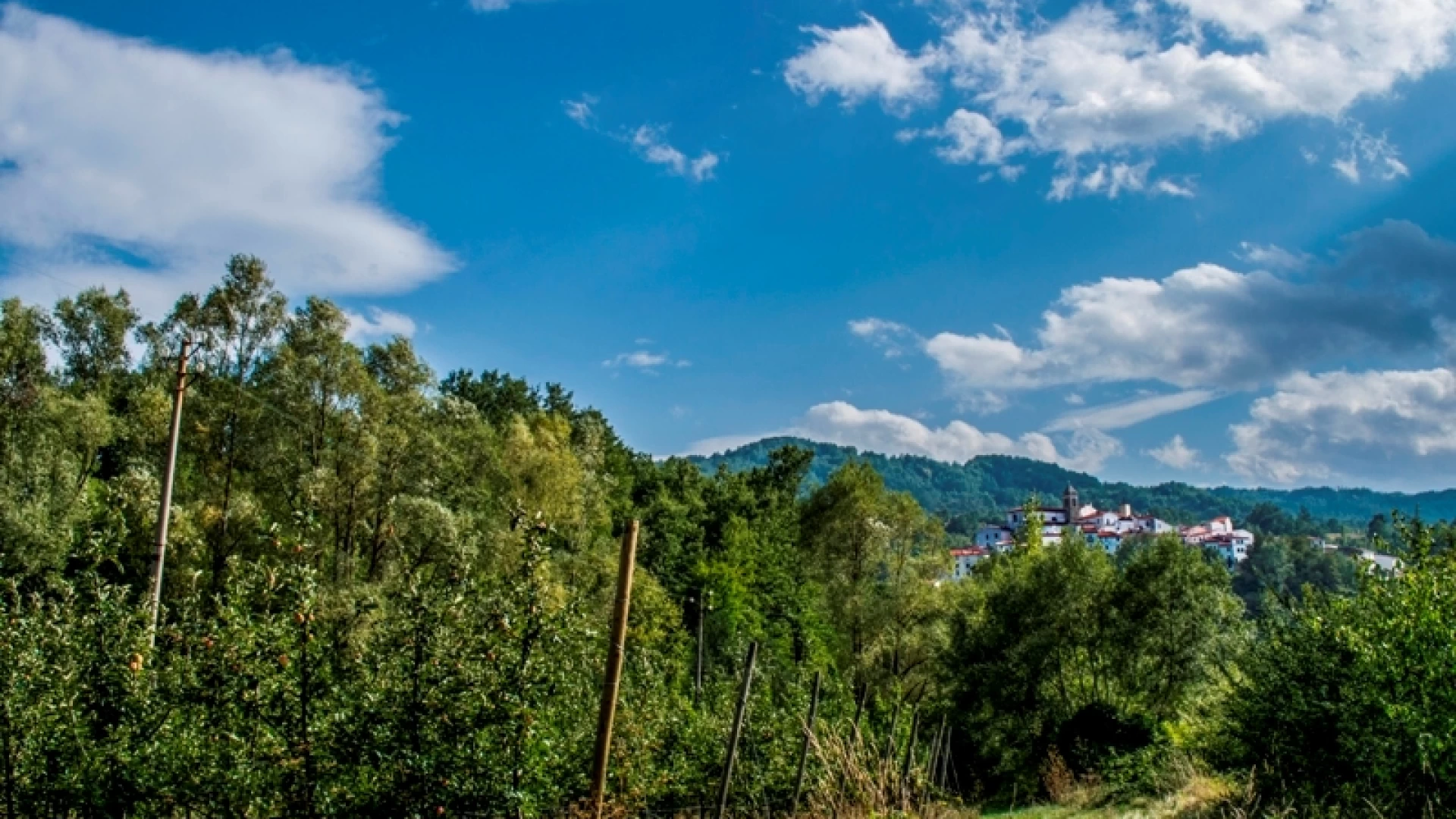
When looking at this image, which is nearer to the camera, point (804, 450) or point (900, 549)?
point (900, 549)

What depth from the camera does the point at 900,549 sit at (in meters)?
41.8

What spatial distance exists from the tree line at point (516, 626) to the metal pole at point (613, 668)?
560mm

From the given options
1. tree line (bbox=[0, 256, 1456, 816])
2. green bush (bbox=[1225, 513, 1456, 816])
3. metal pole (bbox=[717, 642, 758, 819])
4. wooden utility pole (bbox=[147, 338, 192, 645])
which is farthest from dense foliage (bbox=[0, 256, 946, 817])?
green bush (bbox=[1225, 513, 1456, 816])

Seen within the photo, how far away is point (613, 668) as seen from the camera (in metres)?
7.50

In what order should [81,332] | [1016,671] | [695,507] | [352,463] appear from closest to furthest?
[352,463], [1016,671], [81,332], [695,507]

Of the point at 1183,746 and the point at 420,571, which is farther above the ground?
the point at 420,571

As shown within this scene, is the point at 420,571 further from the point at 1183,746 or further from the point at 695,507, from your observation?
the point at 695,507

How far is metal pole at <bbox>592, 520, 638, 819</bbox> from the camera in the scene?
737cm

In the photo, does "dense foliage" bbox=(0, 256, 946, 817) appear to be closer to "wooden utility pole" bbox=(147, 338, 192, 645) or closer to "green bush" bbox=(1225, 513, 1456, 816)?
"wooden utility pole" bbox=(147, 338, 192, 645)

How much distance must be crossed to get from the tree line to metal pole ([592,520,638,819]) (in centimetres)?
56

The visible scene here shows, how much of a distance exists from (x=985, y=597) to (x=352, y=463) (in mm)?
20804

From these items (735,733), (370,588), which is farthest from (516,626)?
A: (370,588)

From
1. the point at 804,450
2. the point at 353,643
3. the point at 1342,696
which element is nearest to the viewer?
the point at 353,643

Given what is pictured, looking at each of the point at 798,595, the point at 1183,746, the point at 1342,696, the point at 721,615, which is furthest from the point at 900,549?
the point at 1342,696
